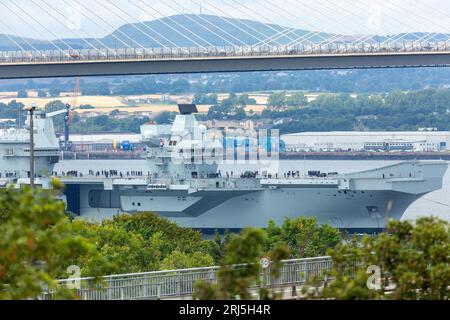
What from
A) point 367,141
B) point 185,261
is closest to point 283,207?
point 185,261

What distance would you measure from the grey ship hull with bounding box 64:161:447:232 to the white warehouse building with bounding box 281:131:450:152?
4095 centimetres

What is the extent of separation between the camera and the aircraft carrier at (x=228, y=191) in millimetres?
51500

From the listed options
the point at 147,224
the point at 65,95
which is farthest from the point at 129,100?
the point at 147,224

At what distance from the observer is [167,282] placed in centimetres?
1767

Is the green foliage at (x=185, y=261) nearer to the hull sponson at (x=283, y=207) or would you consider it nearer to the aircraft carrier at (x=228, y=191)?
the aircraft carrier at (x=228, y=191)

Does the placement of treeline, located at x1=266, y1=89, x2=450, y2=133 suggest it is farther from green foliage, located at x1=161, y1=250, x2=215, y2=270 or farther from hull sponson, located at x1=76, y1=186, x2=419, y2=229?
green foliage, located at x1=161, y1=250, x2=215, y2=270

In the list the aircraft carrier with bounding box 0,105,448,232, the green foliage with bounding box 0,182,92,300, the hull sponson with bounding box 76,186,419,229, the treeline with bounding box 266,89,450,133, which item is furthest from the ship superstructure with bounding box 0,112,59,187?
the treeline with bounding box 266,89,450,133

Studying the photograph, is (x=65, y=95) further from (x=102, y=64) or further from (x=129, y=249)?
(x=129, y=249)

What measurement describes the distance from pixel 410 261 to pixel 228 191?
39.2 m

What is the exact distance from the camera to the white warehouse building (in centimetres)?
9688

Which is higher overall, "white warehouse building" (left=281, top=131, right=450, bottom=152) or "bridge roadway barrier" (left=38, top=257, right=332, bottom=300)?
"white warehouse building" (left=281, top=131, right=450, bottom=152)

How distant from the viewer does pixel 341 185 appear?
50500 millimetres

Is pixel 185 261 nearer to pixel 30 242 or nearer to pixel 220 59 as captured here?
pixel 30 242

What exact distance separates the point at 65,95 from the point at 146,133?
245 ft
